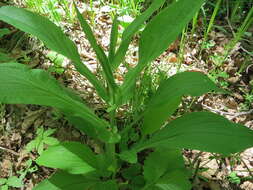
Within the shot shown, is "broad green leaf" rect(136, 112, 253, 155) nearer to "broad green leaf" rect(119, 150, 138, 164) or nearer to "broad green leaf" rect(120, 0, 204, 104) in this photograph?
"broad green leaf" rect(119, 150, 138, 164)

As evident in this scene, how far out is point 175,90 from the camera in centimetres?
116

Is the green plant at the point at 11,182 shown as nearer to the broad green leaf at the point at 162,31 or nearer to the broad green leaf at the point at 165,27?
the broad green leaf at the point at 162,31

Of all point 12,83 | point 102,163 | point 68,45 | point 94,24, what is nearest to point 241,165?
point 102,163

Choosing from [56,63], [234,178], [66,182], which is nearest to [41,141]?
[66,182]

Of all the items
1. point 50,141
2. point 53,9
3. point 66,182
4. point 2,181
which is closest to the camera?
point 66,182

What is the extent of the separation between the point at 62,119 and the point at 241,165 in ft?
3.30

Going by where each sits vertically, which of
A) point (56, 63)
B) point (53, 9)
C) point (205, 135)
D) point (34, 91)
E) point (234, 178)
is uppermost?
point (53, 9)

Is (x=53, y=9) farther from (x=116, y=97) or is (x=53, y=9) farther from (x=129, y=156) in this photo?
(x=129, y=156)

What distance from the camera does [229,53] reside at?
212 centimetres

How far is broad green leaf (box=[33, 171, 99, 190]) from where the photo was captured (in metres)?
1.19

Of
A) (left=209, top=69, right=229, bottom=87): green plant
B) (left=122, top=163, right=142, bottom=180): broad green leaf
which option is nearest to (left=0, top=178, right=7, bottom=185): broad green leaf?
(left=122, top=163, right=142, bottom=180): broad green leaf

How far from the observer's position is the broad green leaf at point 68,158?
1.13 meters

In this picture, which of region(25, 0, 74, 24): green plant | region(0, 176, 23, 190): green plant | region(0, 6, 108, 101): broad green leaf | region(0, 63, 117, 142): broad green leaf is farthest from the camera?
region(25, 0, 74, 24): green plant

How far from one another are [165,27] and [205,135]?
0.43 meters
